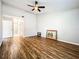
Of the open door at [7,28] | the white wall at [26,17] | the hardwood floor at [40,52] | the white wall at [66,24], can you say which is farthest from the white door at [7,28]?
the white wall at [66,24]

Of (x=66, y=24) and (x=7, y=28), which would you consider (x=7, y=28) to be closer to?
(x=7, y=28)

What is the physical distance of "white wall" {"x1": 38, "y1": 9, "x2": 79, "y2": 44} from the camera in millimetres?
4812

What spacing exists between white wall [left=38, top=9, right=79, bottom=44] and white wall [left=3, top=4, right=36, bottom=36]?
2.02 metres

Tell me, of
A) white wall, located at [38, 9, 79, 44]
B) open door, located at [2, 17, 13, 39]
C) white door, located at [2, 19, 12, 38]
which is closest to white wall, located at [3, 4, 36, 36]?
open door, located at [2, 17, 13, 39]

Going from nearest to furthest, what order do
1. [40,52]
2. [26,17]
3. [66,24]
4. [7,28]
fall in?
[40,52], [66,24], [7,28], [26,17]

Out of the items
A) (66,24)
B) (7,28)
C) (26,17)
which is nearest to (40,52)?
(66,24)

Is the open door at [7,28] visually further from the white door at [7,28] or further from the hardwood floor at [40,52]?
the hardwood floor at [40,52]

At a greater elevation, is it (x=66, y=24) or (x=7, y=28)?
(x=66, y=24)

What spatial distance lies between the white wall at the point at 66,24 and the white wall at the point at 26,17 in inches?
79.6

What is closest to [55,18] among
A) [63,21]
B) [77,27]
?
[63,21]

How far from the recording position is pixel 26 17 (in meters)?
8.46

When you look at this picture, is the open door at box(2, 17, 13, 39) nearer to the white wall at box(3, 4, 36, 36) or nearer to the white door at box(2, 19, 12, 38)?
the white door at box(2, 19, 12, 38)

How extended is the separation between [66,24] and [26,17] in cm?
460

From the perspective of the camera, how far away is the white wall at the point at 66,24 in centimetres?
481
